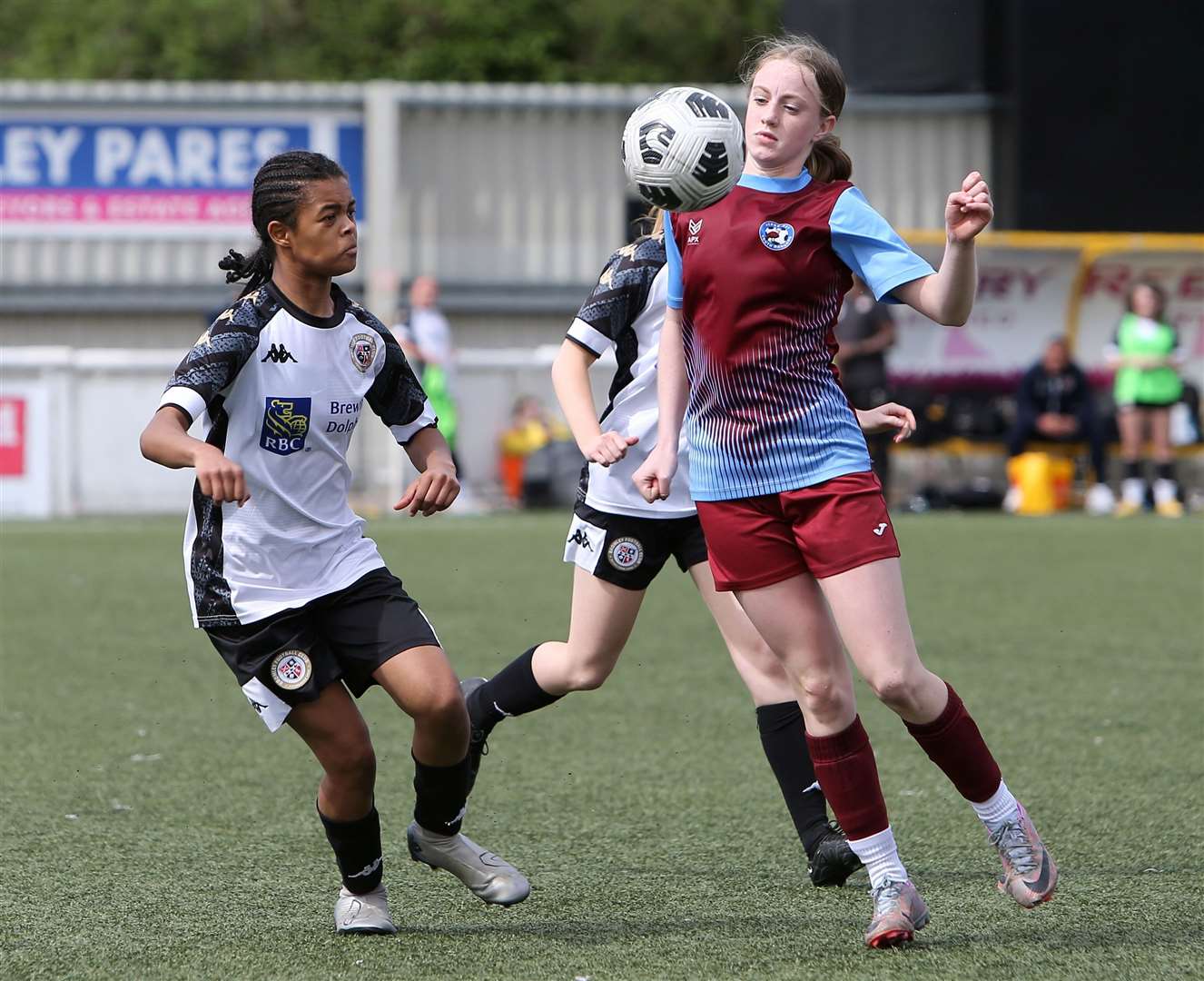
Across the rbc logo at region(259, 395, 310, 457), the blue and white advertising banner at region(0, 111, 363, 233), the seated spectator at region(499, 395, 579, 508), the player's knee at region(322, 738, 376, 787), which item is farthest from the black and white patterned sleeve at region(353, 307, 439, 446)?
the blue and white advertising banner at region(0, 111, 363, 233)

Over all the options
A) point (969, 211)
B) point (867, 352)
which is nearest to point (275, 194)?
point (969, 211)

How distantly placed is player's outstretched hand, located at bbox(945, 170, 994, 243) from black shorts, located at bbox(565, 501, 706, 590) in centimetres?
157

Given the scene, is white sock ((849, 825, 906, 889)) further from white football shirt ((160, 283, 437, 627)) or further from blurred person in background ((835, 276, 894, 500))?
blurred person in background ((835, 276, 894, 500))

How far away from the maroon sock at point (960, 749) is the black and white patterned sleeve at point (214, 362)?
166cm

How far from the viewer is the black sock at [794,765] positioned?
16.2 ft

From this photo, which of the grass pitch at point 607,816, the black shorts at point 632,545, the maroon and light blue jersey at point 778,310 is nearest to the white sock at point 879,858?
the grass pitch at point 607,816

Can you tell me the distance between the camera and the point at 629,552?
521cm

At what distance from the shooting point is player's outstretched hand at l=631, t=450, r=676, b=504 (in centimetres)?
428

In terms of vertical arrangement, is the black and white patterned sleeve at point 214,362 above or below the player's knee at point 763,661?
above

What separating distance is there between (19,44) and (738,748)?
42034mm

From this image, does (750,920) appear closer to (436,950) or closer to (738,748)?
(436,950)

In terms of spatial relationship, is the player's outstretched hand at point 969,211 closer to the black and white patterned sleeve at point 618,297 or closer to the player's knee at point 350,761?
the black and white patterned sleeve at point 618,297

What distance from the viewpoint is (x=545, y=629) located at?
9461mm

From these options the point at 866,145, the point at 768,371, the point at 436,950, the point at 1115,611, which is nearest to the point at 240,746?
the point at 436,950
